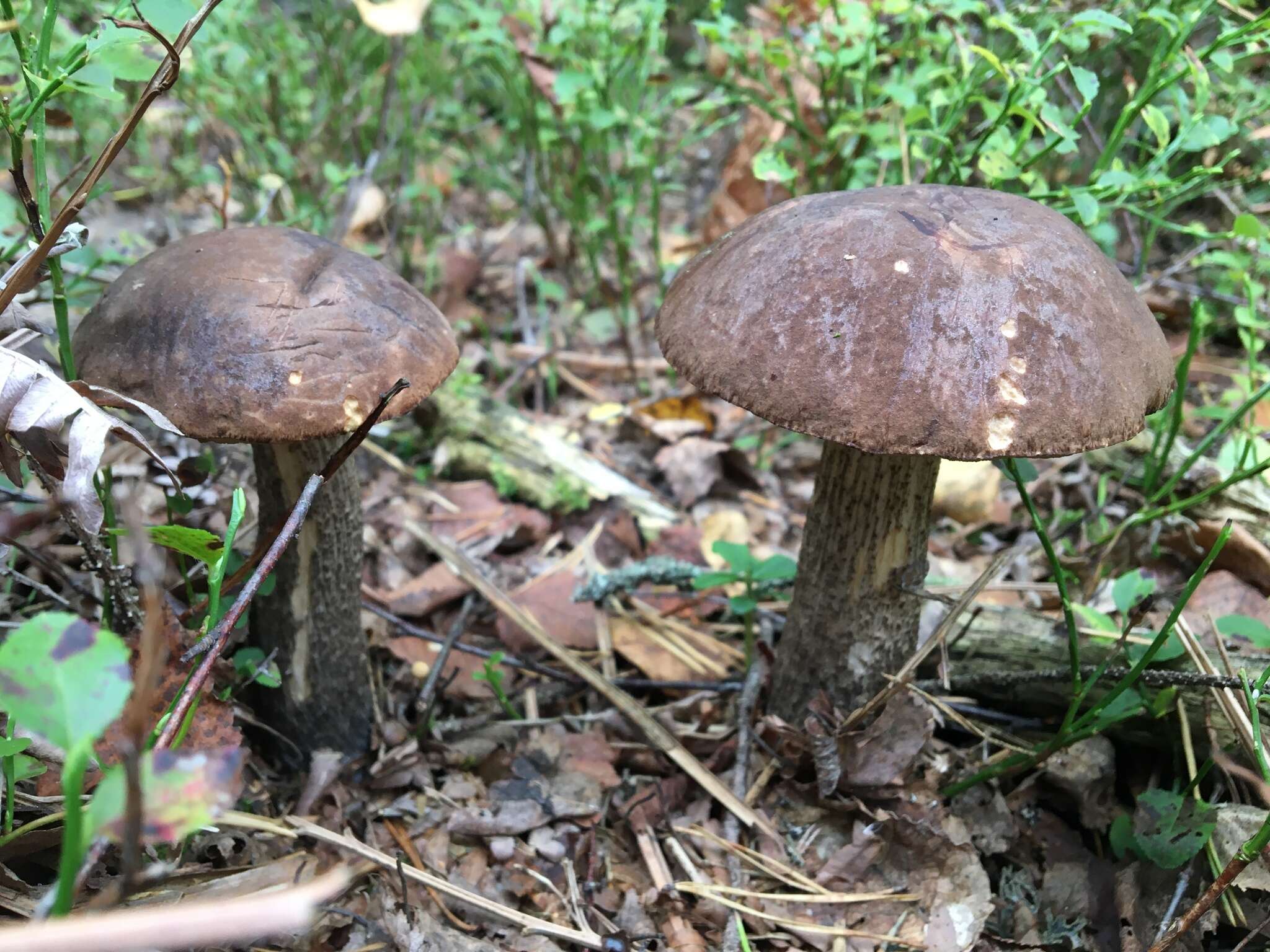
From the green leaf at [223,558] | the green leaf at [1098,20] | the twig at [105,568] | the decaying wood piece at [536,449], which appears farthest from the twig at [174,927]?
the decaying wood piece at [536,449]

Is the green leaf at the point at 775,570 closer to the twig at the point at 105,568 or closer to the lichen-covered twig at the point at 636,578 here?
the lichen-covered twig at the point at 636,578

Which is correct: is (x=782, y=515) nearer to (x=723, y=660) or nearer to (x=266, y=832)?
(x=723, y=660)

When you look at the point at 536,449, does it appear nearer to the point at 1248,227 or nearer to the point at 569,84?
the point at 569,84

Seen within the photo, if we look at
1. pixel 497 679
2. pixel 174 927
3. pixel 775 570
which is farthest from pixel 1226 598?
pixel 174 927

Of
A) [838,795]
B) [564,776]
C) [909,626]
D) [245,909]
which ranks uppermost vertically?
[245,909]

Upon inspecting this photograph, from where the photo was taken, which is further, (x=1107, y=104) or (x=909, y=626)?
(x=1107, y=104)

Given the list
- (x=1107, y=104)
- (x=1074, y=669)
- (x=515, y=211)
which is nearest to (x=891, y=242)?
(x=1074, y=669)

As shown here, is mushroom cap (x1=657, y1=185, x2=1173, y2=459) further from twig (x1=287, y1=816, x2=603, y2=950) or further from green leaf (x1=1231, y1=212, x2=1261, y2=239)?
twig (x1=287, y1=816, x2=603, y2=950)
